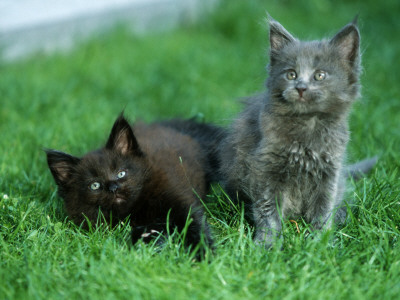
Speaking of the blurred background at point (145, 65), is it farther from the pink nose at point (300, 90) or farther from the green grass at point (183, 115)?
the pink nose at point (300, 90)

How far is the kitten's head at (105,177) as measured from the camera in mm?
2965

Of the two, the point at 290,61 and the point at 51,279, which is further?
the point at 290,61

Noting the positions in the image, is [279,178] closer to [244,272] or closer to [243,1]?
[244,272]

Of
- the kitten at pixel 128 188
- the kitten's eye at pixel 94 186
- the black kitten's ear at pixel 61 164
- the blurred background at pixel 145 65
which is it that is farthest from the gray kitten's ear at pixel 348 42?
the black kitten's ear at pixel 61 164

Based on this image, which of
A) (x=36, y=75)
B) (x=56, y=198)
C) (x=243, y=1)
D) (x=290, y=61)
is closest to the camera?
(x=290, y=61)

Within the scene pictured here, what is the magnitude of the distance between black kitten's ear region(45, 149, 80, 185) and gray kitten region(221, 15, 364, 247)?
109cm

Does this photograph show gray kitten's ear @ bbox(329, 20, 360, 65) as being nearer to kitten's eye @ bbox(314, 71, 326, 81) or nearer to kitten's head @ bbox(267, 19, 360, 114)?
kitten's head @ bbox(267, 19, 360, 114)

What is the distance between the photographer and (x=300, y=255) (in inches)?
98.9

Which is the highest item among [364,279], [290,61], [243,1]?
[243,1]

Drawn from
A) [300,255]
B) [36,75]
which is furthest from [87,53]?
[300,255]

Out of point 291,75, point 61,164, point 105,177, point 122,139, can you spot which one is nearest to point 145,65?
point 122,139

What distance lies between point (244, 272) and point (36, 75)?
4308 millimetres

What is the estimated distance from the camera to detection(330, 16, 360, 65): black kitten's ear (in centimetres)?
274

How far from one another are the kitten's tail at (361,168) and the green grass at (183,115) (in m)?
0.09
